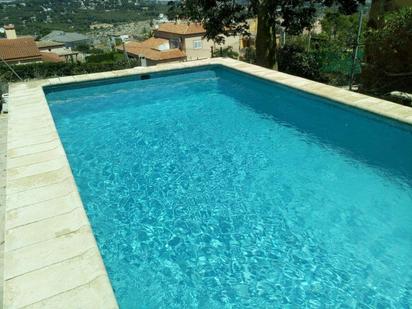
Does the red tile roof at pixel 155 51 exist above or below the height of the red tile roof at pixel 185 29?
below

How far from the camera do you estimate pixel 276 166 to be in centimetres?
678

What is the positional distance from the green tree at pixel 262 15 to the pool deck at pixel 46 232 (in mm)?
8012

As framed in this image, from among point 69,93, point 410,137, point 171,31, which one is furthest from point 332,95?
point 171,31

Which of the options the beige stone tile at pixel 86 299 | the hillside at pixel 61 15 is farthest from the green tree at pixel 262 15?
the hillside at pixel 61 15

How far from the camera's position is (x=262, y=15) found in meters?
14.4

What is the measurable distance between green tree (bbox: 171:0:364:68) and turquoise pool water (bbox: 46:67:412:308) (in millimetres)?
5632

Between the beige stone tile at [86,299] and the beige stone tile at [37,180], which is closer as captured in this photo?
the beige stone tile at [86,299]

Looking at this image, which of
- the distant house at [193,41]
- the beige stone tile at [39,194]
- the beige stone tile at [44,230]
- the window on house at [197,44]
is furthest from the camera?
the window on house at [197,44]

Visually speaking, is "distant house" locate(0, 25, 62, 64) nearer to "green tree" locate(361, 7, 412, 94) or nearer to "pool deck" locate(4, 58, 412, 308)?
"pool deck" locate(4, 58, 412, 308)

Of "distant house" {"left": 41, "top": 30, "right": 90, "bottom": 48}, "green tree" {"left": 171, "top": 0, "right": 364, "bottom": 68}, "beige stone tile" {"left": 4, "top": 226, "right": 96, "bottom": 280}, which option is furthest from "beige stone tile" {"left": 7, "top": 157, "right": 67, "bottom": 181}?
"distant house" {"left": 41, "top": 30, "right": 90, "bottom": 48}

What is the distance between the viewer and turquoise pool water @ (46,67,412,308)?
167 inches

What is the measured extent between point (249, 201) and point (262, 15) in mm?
10633

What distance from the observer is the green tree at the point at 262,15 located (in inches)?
572

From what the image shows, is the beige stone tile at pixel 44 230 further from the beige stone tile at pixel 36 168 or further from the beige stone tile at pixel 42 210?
the beige stone tile at pixel 36 168
